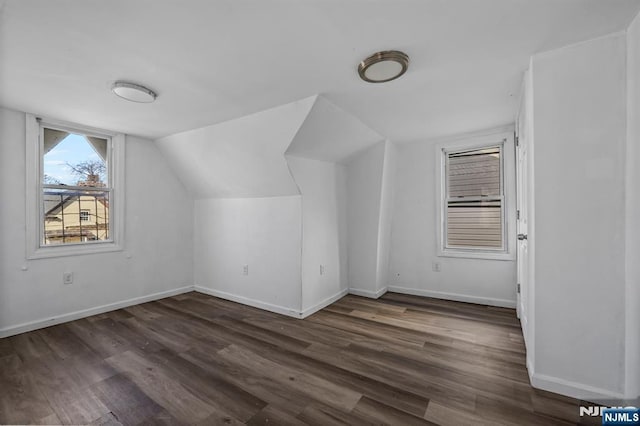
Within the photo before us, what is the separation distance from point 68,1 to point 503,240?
14.2 ft

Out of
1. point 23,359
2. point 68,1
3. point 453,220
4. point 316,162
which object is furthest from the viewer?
point 453,220

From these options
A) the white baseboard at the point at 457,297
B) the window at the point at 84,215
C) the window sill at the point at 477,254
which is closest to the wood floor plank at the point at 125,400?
the window at the point at 84,215

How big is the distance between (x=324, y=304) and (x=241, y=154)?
2116mm

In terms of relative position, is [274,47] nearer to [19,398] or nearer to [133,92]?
[133,92]

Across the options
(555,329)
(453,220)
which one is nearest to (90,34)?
(555,329)

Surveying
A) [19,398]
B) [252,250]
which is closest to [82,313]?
[19,398]

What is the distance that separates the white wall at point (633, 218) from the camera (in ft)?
4.94

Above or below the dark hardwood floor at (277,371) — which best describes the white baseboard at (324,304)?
above

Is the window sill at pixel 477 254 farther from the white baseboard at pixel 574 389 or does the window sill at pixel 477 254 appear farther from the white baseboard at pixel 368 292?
the white baseboard at pixel 574 389

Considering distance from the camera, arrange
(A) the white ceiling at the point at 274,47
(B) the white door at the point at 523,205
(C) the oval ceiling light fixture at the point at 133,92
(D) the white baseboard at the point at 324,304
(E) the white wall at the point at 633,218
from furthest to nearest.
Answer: (D) the white baseboard at the point at 324,304, (B) the white door at the point at 523,205, (C) the oval ceiling light fixture at the point at 133,92, (E) the white wall at the point at 633,218, (A) the white ceiling at the point at 274,47

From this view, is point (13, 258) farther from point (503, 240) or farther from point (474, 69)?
point (503, 240)

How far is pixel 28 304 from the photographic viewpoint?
2.79 m

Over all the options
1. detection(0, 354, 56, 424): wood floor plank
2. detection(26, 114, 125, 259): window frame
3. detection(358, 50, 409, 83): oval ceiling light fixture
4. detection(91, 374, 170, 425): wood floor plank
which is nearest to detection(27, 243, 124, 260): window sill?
detection(26, 114, 125, 259): window frame

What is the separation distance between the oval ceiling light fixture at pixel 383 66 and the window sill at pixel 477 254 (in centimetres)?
258
